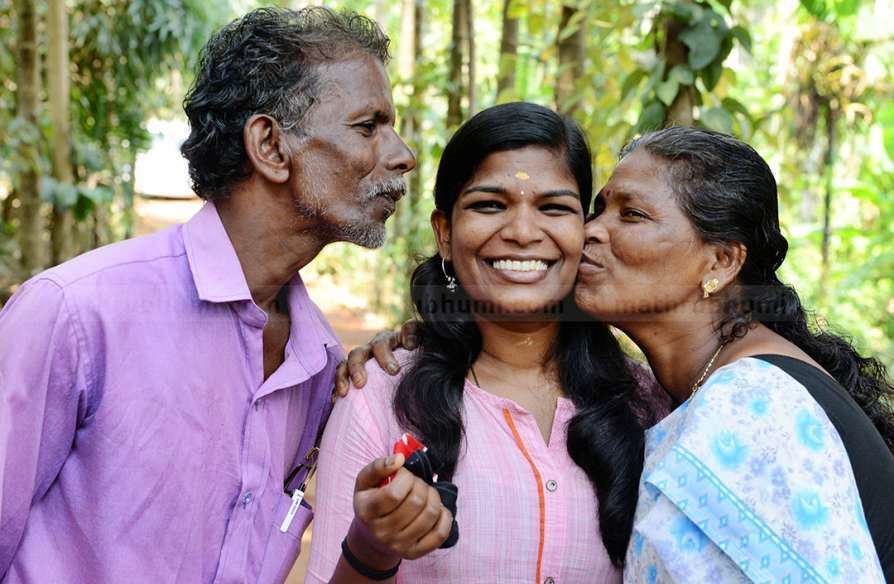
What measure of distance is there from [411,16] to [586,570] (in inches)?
321

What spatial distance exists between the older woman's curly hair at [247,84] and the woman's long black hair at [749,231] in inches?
33.9

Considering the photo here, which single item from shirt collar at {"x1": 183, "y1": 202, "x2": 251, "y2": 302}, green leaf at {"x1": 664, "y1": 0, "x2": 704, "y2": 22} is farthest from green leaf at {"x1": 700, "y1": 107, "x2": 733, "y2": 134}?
shirt collar at {"x1": 183, "y1": 202, "x2": 251, "y2": 302}

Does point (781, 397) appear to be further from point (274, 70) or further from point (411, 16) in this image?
point (411, 16)

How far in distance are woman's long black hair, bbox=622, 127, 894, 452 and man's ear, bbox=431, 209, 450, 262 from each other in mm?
538

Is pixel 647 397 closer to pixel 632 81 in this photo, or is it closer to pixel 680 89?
pixel 680 89

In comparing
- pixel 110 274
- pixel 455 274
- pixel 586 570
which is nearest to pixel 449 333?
pixel 455 274

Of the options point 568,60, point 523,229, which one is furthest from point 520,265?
point 568,60

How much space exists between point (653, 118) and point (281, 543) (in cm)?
224

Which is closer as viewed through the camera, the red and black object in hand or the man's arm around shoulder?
the red and black object in hand

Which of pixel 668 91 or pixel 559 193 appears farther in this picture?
pixel 668 91

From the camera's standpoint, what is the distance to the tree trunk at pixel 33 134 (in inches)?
247

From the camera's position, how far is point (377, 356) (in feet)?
7.63

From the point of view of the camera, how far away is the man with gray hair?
1.95 m

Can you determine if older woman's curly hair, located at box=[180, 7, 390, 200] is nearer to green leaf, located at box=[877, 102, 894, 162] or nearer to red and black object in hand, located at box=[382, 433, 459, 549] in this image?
red and black object in hand, located at box=[382, 433, 459, 549]
